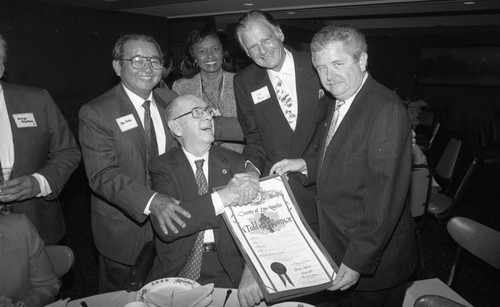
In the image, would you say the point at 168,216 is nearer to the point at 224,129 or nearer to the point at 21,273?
the point at 21,273

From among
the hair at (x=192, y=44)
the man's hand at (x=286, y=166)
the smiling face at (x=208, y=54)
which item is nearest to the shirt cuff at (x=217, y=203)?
the man's hand at (x=286, y=166)

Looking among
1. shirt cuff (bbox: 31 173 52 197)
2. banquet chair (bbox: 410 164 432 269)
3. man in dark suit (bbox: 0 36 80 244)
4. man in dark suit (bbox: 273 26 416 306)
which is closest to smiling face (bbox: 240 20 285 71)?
man in dark suit (bbox: 273 26 416 306)

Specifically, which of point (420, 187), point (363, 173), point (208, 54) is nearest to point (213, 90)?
point (208, 54)

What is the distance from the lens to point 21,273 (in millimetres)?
1977

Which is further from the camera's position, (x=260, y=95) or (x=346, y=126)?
(x=260, y=95)

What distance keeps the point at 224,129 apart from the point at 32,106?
133 centimetres

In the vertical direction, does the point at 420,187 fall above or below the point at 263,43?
below

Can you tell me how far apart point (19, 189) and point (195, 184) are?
1.12 m

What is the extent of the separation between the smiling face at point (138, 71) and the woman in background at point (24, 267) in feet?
3.32

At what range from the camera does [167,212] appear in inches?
82.2

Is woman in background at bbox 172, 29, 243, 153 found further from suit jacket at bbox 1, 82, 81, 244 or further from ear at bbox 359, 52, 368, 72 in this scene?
ear at bbox 359, 52, 368, 72

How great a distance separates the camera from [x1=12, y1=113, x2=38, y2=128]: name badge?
2.58 m

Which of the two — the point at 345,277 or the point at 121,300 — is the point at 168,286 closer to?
the point at 121,300

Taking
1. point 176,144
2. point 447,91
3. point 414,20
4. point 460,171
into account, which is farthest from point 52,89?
point 447,91
